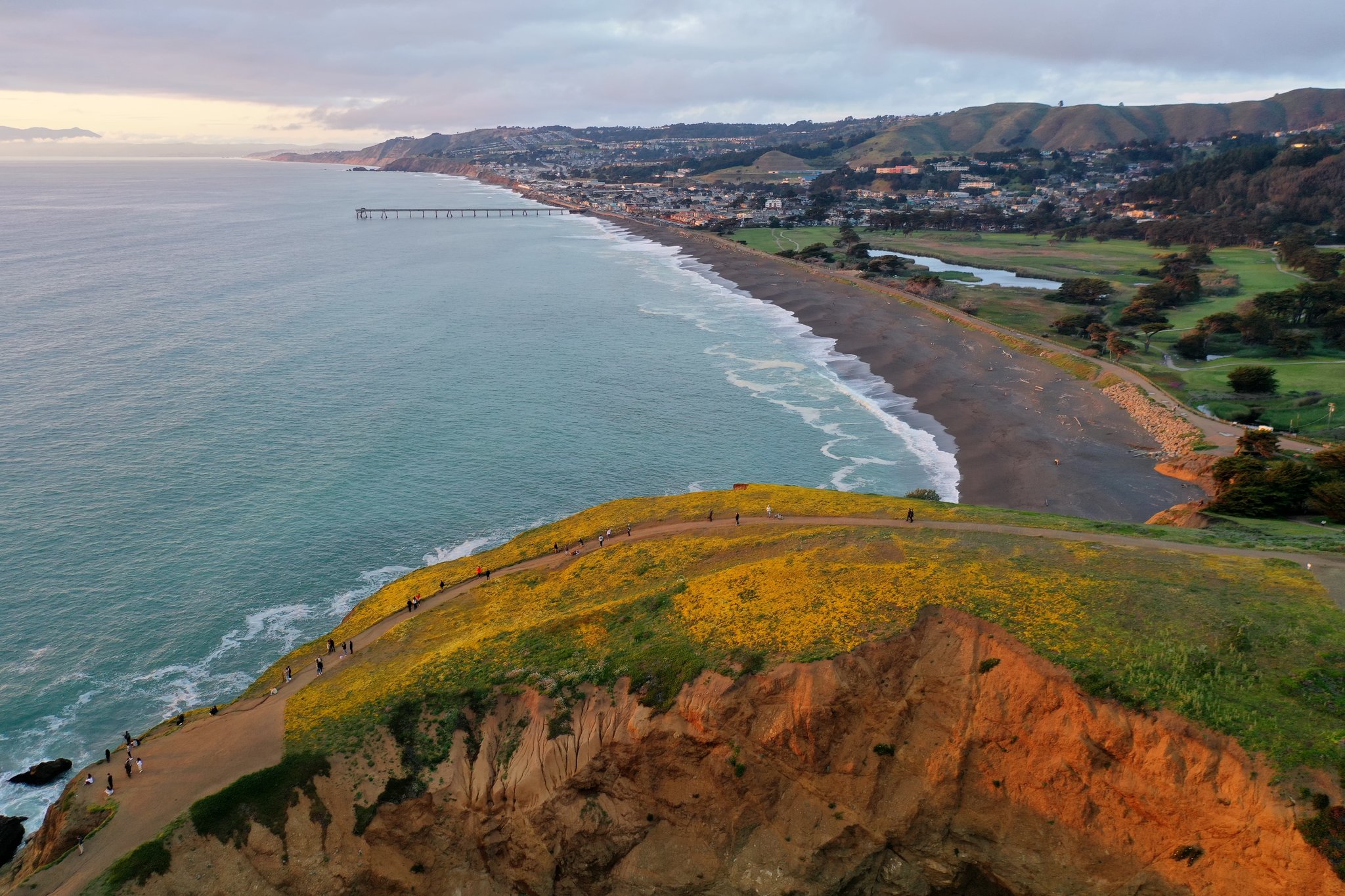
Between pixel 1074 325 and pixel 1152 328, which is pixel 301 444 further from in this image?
pixel 1152 328

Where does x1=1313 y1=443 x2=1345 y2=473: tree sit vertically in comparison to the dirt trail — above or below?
above

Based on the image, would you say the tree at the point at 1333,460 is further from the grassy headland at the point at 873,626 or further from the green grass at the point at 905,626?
A: the green grass at the point at 905,626

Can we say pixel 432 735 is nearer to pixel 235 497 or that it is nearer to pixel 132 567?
pixel 132 567

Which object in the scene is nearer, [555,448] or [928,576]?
[928,576]

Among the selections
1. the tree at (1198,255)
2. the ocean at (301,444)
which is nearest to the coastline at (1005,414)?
the ocean at (301,444)

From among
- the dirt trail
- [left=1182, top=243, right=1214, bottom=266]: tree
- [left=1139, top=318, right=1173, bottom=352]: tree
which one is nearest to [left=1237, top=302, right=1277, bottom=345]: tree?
[left=1139, top=318, right=1173, bottom=352]: tree

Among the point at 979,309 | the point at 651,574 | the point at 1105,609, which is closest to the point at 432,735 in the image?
the point at 651,574

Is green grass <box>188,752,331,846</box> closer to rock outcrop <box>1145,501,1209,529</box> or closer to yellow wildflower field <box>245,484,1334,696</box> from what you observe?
yellow wildflower field <box>245,484,1334,696</box>
